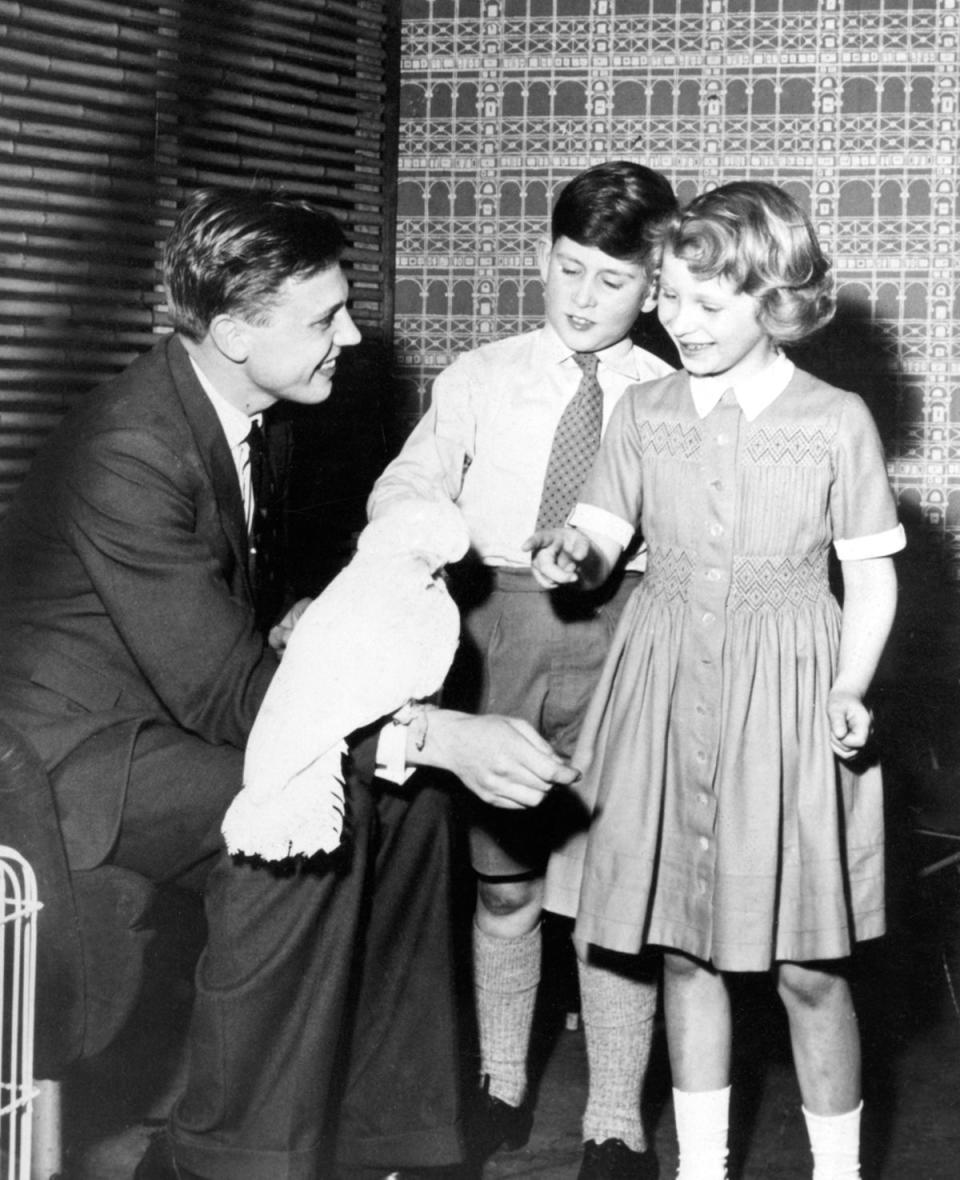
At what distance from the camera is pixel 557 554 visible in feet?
7.02

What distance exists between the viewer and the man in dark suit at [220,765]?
1.91m

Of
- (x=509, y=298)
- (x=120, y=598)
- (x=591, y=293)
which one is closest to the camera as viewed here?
(x=120, y=598)

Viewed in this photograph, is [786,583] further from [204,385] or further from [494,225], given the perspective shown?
[494,225]

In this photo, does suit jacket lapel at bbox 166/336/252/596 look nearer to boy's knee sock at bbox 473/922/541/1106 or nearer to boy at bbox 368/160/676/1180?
boy at bbox 368/160/676/1180

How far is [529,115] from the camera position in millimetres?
3873

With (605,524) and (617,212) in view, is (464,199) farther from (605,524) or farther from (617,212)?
→ (605,524)

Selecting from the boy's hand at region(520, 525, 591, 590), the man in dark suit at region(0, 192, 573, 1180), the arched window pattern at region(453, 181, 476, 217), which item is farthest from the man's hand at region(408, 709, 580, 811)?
the arched window pattern at region(453, 181, 476, 217)

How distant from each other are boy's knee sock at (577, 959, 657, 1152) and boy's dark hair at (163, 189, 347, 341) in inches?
47.8

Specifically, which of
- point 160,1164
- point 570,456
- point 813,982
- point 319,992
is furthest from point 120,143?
point 813,982

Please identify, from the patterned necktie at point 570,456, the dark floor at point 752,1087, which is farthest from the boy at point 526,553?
the dark floor at point 752,1087

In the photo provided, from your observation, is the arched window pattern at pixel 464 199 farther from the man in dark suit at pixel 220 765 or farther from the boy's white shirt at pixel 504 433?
the man in dark suit at pixel 220 765

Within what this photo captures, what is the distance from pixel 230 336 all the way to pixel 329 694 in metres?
0.75

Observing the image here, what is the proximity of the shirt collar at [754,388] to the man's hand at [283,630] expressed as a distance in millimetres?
741

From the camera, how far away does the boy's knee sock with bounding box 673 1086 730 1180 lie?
2180 millimetres
